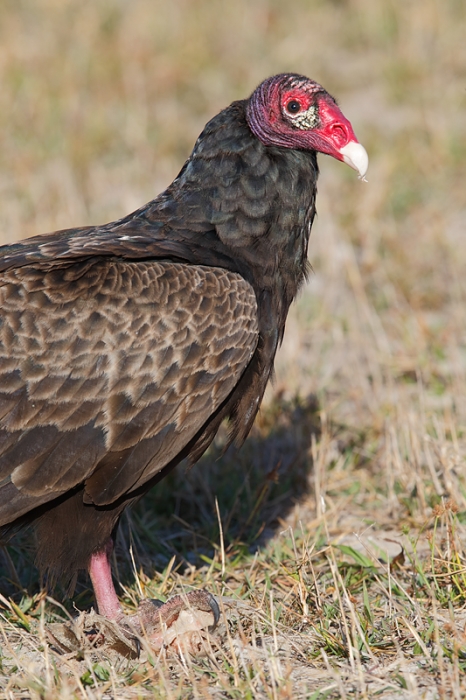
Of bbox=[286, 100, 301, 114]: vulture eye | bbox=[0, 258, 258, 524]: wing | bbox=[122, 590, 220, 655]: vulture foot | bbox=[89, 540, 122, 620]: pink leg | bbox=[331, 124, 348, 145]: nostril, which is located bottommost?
bbox=[122, 590, 220, 655]: vulture foot

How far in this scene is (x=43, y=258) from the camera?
3.52 metres

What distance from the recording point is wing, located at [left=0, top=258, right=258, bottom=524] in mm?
3307

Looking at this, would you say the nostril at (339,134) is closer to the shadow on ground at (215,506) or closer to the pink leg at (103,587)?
the shadow on ground at (215,506)

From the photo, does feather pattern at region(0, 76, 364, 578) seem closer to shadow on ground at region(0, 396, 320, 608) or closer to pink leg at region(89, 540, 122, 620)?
pink leg at region(89, 540, 122, 620)

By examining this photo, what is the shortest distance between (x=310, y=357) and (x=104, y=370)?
2825 millimetres

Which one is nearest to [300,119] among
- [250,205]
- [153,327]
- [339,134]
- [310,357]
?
[339,134]

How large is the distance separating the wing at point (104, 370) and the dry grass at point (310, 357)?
56cm

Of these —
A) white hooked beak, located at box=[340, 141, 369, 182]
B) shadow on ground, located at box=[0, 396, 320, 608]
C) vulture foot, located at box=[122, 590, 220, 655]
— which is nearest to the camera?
vulture foot, located at box=[122, 590, 220, 655]

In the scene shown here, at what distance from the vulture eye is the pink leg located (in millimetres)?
1893

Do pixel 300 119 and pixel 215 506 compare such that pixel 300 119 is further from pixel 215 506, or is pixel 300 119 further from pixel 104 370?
pixel 215 506

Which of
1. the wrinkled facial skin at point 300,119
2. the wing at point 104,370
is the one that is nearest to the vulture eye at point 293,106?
the wrinkled facial skin at point 300,119

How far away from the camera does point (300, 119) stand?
3762 mm

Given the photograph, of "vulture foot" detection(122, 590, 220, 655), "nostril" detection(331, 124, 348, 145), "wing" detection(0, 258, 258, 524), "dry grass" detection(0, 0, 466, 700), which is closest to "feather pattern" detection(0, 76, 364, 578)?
"wing" detection(0, 258, 258, 524)

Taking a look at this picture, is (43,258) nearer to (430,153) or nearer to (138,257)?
(138,257)
